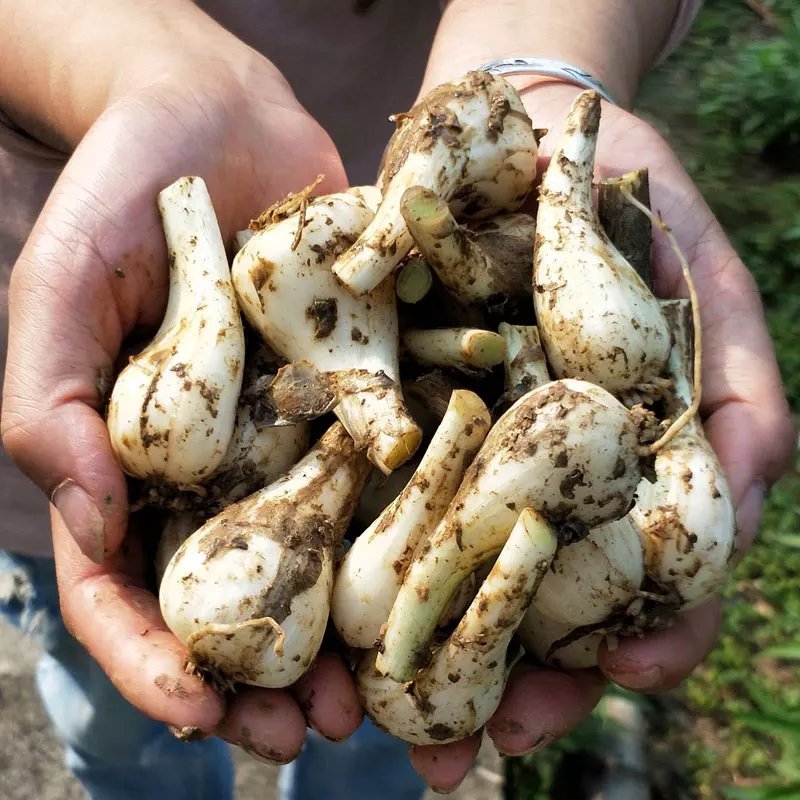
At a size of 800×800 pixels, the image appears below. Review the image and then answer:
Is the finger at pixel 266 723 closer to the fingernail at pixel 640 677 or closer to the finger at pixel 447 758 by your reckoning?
the finger at pixel 447 758

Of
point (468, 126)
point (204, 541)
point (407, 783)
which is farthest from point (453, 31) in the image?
point (407, 783)

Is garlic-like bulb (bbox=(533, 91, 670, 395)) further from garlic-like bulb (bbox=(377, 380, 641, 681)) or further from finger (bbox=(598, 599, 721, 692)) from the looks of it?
finger (bbox=(598, 599, 721, 692))

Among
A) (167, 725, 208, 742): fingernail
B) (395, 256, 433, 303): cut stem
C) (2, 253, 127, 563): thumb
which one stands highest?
(395, 256, 433, 303): cut stem

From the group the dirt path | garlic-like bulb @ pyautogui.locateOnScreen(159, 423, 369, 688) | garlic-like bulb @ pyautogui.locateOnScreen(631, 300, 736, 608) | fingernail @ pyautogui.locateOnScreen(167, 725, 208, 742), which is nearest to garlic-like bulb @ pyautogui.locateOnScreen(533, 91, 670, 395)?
garlic-like bulb @ pyautogui.locateOnScreen(631, 300, 736, 608)

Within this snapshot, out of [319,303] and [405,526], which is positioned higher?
[319,303]

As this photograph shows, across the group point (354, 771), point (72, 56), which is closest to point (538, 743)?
point (354, 771)

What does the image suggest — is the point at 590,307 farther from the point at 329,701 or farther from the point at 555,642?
the point at 329,701
